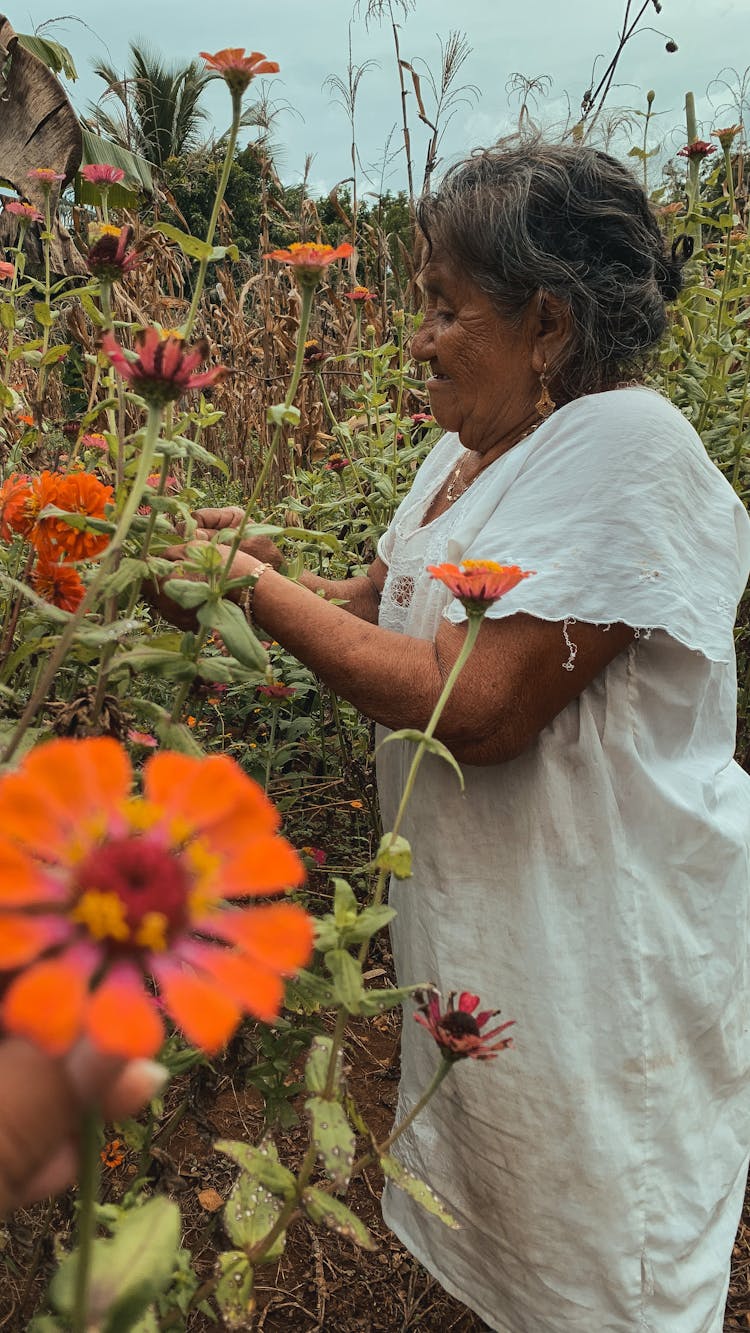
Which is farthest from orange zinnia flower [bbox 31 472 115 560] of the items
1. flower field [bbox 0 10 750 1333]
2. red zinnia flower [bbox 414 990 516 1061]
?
red zinnia flower [bbox 414 990 516 1061]

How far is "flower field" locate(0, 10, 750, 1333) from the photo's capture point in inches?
11.5

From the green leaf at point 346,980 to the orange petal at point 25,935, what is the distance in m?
0.39

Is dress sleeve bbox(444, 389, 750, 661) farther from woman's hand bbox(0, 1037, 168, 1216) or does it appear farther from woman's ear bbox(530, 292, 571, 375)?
woman's hand bbox(0, 1037, 168, 1216)

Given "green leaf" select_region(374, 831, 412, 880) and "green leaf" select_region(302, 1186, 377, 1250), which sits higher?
"green leaf" select_region(374, 831, 412, 880)

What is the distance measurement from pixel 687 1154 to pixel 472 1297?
386mm

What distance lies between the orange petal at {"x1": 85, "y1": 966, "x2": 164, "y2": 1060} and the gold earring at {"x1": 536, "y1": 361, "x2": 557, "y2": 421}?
108 centimetres

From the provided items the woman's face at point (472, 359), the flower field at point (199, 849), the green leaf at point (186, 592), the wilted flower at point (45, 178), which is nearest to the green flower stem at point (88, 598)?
the flower field at point (199, 849)

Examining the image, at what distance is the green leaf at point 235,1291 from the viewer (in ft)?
2.12

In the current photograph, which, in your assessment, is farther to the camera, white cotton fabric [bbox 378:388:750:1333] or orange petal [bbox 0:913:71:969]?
white cotton fabric [bbox 378:388:750:1333]

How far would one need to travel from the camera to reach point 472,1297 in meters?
1.33

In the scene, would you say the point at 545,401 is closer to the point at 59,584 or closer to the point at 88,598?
the point at 59,584

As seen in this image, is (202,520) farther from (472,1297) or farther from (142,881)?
(472,1297)

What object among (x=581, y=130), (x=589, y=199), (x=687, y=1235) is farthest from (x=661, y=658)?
(x=581, y=130)

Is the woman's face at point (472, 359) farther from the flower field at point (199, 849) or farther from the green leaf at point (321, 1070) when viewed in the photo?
the green leaf at point (321, 1070)
